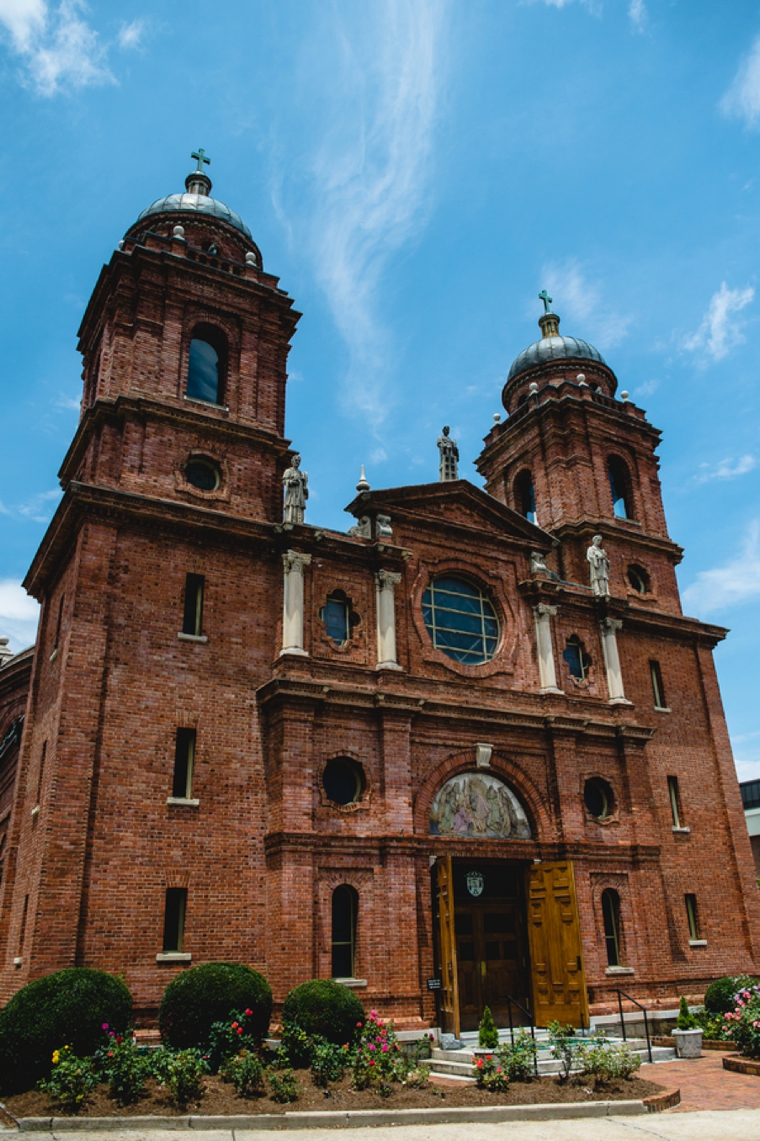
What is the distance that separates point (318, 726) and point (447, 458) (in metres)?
9.60

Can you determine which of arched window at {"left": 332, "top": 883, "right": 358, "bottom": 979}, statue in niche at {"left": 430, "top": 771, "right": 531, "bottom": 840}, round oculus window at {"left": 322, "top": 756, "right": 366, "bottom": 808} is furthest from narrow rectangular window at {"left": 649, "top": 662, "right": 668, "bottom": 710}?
arched window at {"left": 332, "top": 883, "right": 358, "bottom": 979}

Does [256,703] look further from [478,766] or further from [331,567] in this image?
[478,766]

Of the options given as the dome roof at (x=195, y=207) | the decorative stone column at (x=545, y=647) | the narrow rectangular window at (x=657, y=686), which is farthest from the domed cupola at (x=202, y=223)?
the narrow rectangular window at (x=657, y=686)

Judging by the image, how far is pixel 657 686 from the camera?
27.4m

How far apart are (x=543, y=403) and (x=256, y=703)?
16332 mm

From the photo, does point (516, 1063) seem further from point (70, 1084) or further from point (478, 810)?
point (478, 810)

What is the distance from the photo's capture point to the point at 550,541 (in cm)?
2677

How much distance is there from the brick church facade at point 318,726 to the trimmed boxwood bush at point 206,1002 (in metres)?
1.73

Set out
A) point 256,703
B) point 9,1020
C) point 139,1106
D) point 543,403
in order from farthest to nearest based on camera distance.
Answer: point 543,403, point 256,703, point 9,1020, point 139,1106

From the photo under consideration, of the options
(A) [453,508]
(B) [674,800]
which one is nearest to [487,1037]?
(B) [674,800]

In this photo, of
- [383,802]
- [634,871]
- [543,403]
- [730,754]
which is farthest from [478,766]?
[543,403]

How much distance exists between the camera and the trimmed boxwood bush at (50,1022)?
1316 cm

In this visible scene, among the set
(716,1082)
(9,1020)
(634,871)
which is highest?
(634,871)

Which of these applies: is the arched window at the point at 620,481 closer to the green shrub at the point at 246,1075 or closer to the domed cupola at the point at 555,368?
the domed cupola at the point at 555,368
